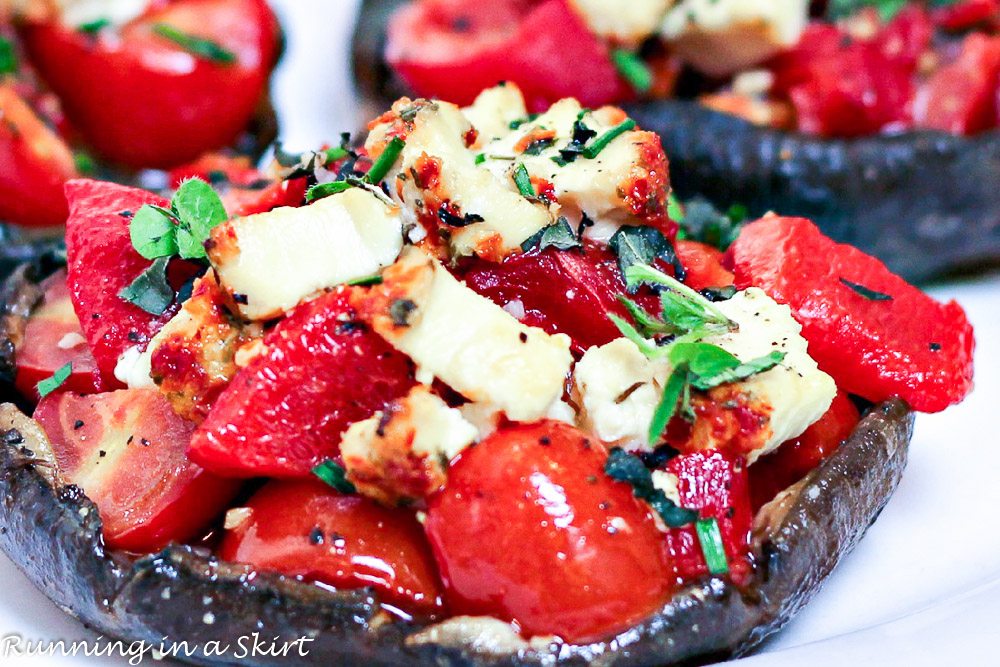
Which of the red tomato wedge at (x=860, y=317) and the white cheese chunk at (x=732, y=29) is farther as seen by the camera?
the white cheese chunk at (x=732, y=29)

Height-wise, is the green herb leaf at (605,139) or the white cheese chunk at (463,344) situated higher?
the green herb leaf at (605,139)

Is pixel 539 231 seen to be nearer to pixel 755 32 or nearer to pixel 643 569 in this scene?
pixel 643 569

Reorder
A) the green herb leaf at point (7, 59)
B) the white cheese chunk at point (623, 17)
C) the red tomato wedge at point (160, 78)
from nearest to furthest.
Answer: the white cheese chunk at point (623, 17)
the green herb leaf at point (7, 59)
the red tomato wedge at point (160, 78)

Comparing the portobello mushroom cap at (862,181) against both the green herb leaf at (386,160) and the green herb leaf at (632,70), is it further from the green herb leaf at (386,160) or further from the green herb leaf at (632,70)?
the green herb leaf at (386,160)

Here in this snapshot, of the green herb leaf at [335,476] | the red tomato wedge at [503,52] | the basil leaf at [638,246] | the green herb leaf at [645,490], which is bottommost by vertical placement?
the red tomato wedge at [503,52]

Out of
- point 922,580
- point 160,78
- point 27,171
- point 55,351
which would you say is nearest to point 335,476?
point 55,351

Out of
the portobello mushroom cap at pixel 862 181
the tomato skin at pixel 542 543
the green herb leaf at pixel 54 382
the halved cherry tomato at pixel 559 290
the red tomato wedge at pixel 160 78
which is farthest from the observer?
the red tomato wedge at pixel 160 78

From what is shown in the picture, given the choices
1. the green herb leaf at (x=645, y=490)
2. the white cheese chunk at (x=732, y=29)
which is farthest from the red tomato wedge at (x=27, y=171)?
the green herb leaf at (x=645, y=490)
